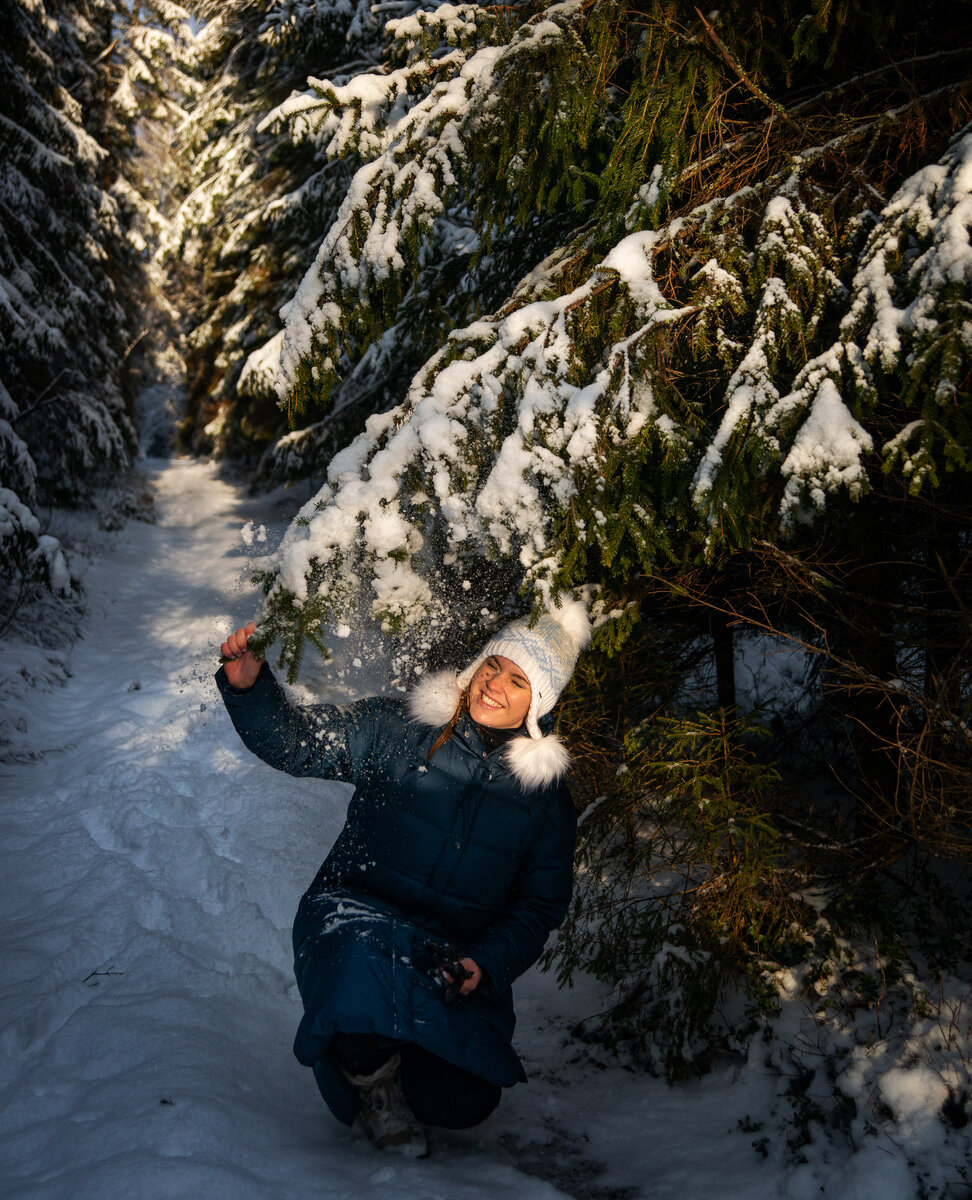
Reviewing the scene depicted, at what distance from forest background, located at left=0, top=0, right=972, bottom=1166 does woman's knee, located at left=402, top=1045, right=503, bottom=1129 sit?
113cm

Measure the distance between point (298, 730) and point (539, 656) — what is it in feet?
3.25

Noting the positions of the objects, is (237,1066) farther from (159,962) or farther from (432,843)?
(432,843)

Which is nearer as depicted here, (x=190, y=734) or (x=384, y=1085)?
(x=384, y=1085)

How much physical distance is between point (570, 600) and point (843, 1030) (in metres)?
2.14

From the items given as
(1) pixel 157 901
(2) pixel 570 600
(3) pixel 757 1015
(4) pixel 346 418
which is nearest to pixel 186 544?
(4) pixel 346 418

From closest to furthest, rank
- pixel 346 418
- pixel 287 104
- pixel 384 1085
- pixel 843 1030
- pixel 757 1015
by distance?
pixel 384 1085
pixel 843 1030
pixel 757 1015
pixel 287 104
pixel 346 418

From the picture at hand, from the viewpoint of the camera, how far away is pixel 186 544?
44.7ft

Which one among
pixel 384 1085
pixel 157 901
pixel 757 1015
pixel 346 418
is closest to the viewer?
pixel 384 1085

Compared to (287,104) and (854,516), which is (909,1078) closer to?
(854,516)

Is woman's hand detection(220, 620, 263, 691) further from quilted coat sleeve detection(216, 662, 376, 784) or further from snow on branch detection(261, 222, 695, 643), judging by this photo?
snow on branch detection(261, 222, 695, 643)

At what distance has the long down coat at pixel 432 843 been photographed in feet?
8.45

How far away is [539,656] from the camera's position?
9.36 feet

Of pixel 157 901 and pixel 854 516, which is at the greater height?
pixel 854 516

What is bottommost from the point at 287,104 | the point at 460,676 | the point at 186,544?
the point at 186,544
